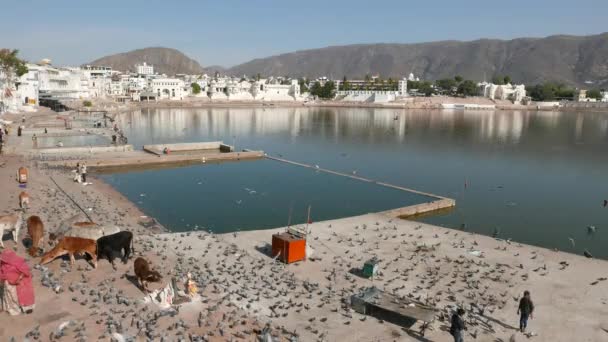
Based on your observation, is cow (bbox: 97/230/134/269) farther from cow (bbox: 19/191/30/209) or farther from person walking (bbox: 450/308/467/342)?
person walking (bbox: 450/308/467/342)

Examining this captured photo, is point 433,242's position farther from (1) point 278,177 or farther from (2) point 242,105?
(2) point 242,105

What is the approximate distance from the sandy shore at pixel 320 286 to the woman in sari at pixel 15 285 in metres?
0.20

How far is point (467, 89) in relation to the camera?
185375mm

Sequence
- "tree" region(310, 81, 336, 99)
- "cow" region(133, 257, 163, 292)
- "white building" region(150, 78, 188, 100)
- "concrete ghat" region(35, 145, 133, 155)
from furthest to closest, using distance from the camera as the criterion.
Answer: "tree" region(310, 81, 336, 99) → "white building" region(150, 78, 188, 100) → "concrete ghat" region(35, 145, 133, 155) → "cow" region(133, 257, 163, 292)

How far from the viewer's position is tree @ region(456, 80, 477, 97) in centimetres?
18488

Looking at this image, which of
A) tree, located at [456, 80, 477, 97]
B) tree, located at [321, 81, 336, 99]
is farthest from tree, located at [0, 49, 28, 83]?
tree, located at [456, 80, 477, 97]

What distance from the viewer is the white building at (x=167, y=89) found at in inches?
5650

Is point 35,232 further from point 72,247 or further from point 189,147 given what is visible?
point 189,147

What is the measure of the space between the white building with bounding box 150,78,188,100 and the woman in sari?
459 feet

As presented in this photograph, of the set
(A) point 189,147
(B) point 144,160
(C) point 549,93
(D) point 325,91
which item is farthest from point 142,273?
(C) point 549,93

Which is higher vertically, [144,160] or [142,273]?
[142,273]

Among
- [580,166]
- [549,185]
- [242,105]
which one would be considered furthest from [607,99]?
[549,185]

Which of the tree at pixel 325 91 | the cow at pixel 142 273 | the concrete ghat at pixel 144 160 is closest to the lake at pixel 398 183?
the concrete ghat at pixel 144 160

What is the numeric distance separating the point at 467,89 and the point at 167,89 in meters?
115
